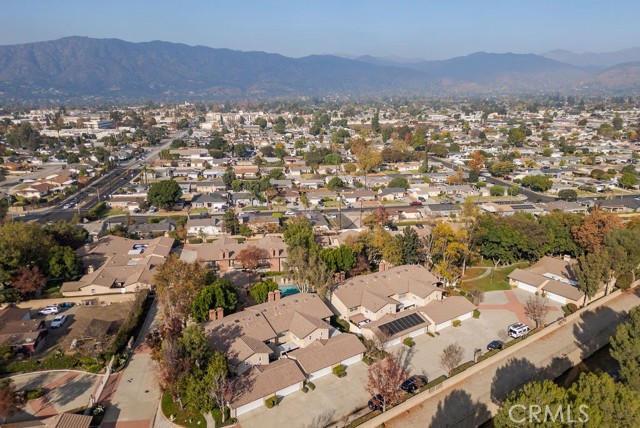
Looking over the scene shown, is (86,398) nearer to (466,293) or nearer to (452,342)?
(452,342)

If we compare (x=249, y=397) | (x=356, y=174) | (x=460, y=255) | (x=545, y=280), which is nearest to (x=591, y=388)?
(x=249, y=397)

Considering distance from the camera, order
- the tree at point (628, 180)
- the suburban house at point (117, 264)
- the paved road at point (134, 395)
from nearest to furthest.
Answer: the paved road at point (134, 395) < the suburban house at point (117, 264) < the tree at point (628, 180)

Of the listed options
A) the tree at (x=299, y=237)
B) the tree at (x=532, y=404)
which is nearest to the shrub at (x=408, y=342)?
the tree at (x=532, y=404)

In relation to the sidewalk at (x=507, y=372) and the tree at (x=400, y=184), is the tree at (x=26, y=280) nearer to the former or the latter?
the sidewalk at (x=507, y=372)

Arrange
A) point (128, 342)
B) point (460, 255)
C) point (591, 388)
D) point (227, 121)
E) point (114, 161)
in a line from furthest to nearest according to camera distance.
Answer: point (227, 121) < point (114, 161) < point (460, 255) < point (128, 342) < point (591, 388)

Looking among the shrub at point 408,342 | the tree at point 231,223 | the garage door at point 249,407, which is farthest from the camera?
the tree at point 231,223

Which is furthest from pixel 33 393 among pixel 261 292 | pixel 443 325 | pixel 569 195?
pixel 569 195

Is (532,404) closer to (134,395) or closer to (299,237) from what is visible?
(134,395)
